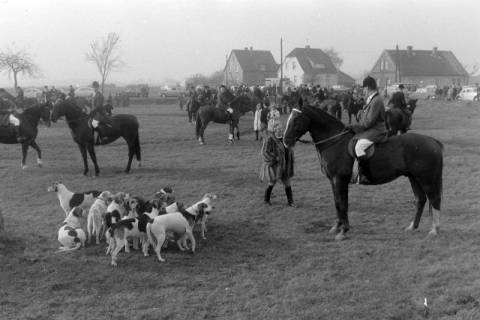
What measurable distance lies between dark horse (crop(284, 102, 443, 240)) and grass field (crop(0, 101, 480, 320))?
65 centimetres

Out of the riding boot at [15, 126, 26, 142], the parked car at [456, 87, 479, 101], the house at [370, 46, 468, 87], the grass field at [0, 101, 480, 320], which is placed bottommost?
the grass field at [0, 101, 480, 320]

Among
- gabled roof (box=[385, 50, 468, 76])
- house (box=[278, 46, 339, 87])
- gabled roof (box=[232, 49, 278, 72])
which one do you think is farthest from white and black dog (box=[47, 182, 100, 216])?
gabled roof (box=[385, 50, 468, 76])

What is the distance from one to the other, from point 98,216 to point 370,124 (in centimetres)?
470

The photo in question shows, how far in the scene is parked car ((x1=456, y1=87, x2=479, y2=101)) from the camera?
44900mm

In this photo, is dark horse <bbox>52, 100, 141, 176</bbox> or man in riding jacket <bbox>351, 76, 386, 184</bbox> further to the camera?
dark horse <bbox>52, 100, 141, 176</bbox>

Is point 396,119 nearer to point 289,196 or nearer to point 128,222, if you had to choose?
point 289,196

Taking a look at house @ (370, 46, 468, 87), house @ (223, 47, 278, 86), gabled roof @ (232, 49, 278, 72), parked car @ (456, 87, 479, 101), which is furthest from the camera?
gabled roof @ (232, 49, 278, 72)

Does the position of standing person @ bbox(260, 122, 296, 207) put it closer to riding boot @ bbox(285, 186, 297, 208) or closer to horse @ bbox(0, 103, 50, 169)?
riding boot @ bbox(285, 186, 297, 208)

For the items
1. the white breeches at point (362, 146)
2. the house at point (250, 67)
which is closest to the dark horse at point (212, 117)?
the white breeches at point (362, 146)

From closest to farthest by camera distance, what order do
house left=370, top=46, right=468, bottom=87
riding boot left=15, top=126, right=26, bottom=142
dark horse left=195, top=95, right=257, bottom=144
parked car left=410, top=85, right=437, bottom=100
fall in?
riding boot left=15, top=126, right=26, bottom=142, dark horse left=195, top=95, right=257, bottom=144, parked car left=410, top=85, right=437, bottom=100, house left=370, top=46, right=468, bottom=87

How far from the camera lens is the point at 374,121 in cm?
773

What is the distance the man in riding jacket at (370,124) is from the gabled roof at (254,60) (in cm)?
6628

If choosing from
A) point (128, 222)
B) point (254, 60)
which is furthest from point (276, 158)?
point (254, 60)

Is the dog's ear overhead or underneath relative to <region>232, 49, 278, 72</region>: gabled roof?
underneath
